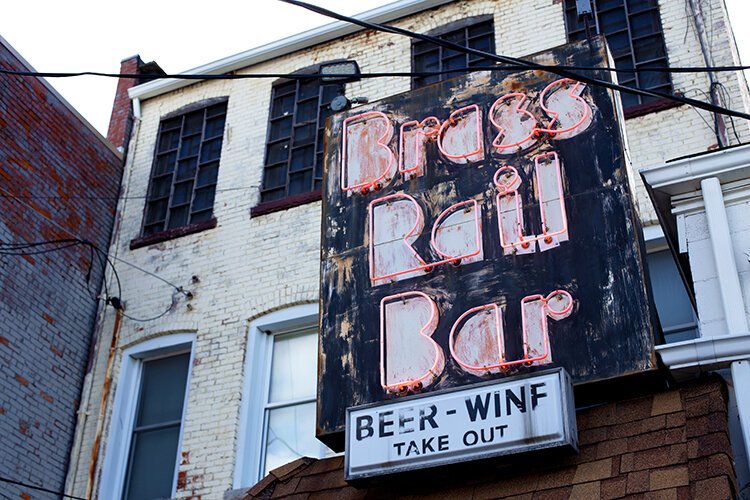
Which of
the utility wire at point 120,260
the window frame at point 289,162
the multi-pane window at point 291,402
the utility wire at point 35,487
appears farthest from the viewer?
the window frame at point 289,162

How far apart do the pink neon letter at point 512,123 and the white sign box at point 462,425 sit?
2.61 metres

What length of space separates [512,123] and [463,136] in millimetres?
503

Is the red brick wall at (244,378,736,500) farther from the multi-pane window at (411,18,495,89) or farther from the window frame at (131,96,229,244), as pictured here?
the multi-pane window at (411,18,495,89)

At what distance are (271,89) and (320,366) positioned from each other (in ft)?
20.7

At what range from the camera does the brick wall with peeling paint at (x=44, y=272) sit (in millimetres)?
12062

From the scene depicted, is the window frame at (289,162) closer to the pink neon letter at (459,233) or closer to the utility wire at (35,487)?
the pink neon letter at (459,233)

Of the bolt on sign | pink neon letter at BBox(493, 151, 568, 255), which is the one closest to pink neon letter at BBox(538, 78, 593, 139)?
the bolt on sign

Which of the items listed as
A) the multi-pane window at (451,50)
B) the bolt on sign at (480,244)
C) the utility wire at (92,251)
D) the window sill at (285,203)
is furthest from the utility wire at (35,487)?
the multi-pane window at (451,50)

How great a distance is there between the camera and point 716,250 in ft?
26.9

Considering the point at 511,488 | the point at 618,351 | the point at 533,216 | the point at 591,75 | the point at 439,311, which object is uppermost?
the point at 591,75

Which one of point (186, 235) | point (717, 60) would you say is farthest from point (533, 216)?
point (186, 235)

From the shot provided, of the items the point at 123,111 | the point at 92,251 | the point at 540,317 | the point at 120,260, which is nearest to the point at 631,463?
the point at 540,317

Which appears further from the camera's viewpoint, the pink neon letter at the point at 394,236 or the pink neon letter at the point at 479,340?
the pink neon letter at the point at 394,236

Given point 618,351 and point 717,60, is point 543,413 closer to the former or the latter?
point 618,351
